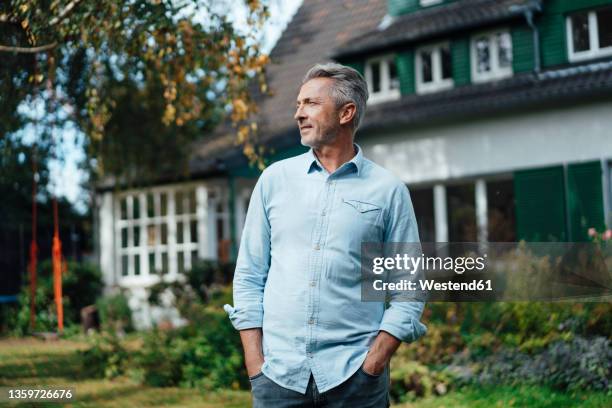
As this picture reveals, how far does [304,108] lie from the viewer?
2.84 m

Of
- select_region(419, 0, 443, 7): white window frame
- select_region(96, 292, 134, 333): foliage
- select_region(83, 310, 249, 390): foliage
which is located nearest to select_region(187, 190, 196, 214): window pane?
select_region(96, 292, 134, 333): foliage

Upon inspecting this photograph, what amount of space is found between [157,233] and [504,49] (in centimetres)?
792

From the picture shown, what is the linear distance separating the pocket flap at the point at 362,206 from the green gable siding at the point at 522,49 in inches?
433

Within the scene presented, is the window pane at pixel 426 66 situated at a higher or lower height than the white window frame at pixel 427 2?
lower

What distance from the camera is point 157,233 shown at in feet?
55.4

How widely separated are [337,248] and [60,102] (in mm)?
7118

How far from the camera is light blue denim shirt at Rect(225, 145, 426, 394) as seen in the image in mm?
2676

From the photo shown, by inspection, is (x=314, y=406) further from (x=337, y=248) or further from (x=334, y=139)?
(x=334, y=139)

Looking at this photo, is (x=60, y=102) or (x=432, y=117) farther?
(x=432, y=117)

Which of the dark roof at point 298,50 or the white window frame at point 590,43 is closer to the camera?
the white window frame at point 590,43

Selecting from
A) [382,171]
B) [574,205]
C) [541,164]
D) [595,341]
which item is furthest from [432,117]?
[382,171]

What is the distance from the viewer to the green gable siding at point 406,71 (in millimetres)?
14461

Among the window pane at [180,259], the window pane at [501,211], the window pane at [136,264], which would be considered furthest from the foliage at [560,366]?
the window pane at [136,264]

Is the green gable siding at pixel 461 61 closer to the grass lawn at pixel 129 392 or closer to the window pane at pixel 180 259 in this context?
the window pane at pixel 180 259
